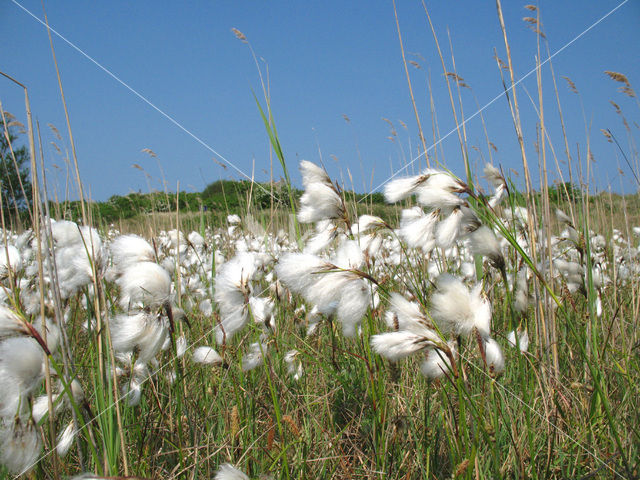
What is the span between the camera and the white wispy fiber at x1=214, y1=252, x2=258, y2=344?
1.42m

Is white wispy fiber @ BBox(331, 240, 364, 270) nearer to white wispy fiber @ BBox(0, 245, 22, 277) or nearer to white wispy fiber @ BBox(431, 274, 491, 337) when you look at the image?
white wispy fiber @ BBox(431, 274, 491, 337)

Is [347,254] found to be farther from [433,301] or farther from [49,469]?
[49,469]

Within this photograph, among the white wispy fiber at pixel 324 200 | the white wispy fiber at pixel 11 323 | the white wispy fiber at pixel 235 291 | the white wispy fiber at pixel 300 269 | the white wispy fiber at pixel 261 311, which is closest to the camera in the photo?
the white wispy fiber at pixel 11 323

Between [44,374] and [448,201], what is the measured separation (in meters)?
0.96

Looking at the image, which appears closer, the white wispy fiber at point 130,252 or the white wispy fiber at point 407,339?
the white wispy fiber at point 407,339

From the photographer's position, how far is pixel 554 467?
51.3 inches

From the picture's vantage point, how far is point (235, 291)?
143 centimetres

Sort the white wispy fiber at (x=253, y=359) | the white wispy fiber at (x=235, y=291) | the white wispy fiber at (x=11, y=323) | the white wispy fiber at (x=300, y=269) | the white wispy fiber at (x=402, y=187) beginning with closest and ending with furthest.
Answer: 1. the white wispy fiber at (x=11, y=323)
2. the white wispy fiber at (x=300, y=269)
3. the white wispy fiber at (x=402, y=187)
4. the white wispy fiber at (x=235, y=291)
5. the white wispy fiber at (x=253, y=359)

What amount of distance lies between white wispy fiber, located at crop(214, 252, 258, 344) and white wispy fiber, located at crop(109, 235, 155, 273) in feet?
0.81

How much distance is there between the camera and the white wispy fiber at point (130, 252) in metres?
1.24

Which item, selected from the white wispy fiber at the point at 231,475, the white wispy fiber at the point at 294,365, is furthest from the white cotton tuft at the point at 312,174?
Answer: the white wispy fiber at the point at 294,365

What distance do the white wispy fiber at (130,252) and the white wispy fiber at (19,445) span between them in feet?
1.44

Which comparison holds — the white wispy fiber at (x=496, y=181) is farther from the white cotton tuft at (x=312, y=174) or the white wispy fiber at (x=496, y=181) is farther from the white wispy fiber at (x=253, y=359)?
the white wispy fiber at (x=253, y=359)

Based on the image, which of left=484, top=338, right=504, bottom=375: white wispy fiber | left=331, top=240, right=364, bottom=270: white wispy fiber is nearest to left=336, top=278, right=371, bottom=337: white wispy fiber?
left=331, top=240, right=364, bottom=270: white wispy fiber
